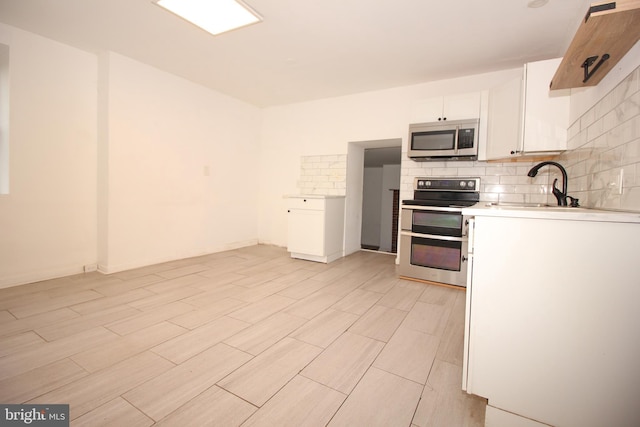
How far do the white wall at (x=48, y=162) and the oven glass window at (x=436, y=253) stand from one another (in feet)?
12.3

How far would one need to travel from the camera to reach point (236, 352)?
1.67m

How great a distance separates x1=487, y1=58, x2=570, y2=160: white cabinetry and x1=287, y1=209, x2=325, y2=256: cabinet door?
2.32 meters

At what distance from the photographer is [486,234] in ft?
3.85

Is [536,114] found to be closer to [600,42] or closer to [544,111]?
[544,111]

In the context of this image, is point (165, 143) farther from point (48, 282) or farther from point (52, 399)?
point (52, 399)

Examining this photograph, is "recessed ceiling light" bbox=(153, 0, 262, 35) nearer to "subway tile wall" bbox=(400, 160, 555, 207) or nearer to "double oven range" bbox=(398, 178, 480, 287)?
"double oven range" bbox=(398, 178, 480, 287)

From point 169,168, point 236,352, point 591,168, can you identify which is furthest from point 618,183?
point 169,168

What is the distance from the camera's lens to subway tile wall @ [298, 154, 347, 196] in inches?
172

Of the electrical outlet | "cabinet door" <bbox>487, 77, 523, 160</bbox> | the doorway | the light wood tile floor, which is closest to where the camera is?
the light wood tile floor

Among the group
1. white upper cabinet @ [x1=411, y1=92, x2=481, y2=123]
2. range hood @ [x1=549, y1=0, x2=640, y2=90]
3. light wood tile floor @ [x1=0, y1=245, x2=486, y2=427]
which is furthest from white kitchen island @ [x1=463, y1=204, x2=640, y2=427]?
white upper cabinet @ [x1=411, y1=92, x2=481, y2=123]

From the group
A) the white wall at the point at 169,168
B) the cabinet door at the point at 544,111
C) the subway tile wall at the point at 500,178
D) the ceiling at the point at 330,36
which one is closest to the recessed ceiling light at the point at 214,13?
the ceiling at the point at 330,36

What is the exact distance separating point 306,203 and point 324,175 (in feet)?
2.44

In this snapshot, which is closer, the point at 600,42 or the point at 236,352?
the point at 600,42

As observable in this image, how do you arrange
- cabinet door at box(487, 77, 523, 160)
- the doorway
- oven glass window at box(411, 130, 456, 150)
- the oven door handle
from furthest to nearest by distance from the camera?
the doorway, oven glass window at box(411, 130, 456, 150), the oven door handle, cabinet door at box(487, 77, 523, 160)
